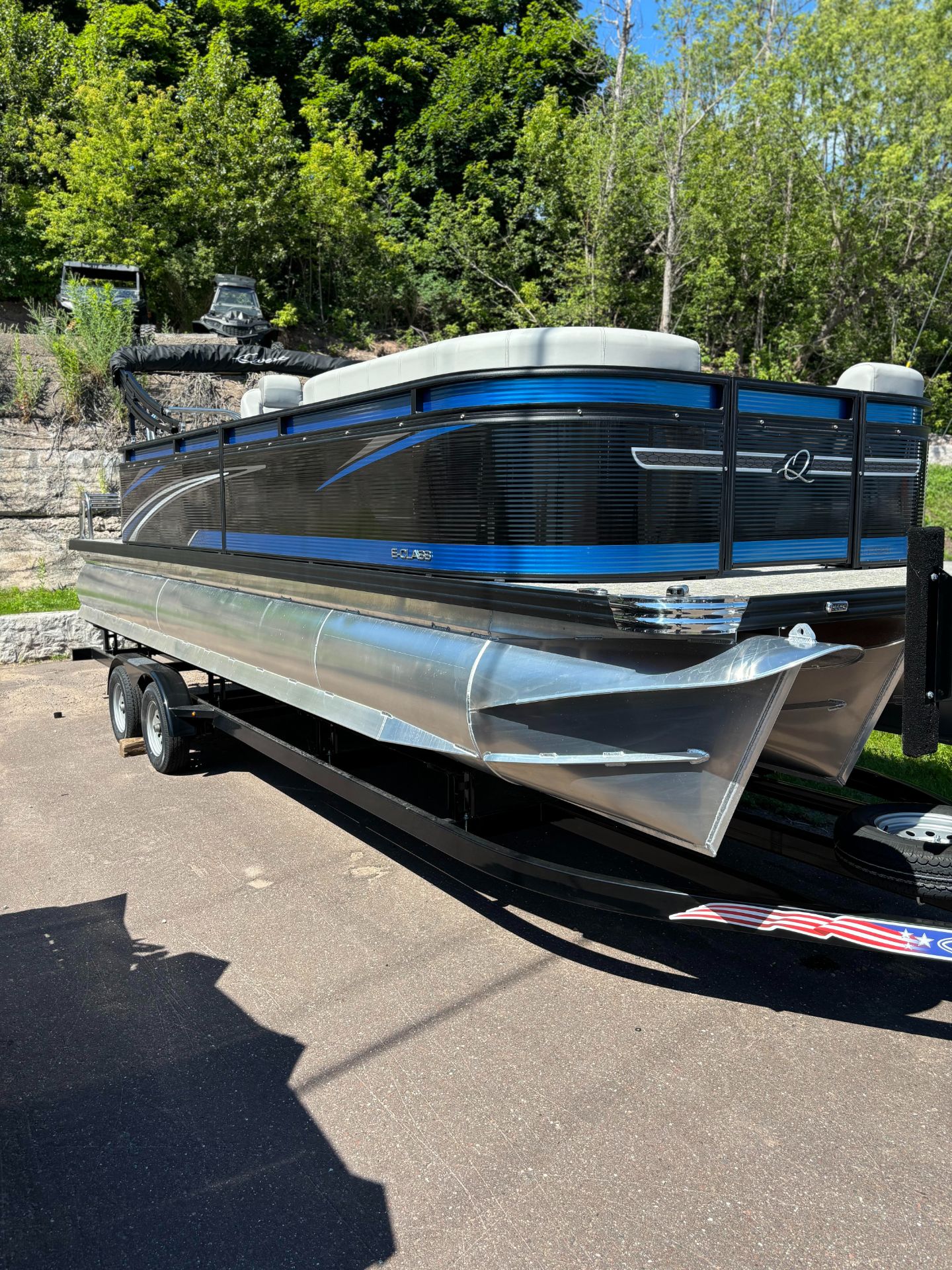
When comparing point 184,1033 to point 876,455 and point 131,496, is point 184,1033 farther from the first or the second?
point 131,496

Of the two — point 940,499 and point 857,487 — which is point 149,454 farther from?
point 940,499

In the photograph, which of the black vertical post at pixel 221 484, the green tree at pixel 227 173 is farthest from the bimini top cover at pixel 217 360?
the green tree at pixel 227 173

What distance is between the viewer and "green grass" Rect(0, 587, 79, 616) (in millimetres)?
12383

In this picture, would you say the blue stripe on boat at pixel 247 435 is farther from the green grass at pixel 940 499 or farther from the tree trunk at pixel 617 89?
the tree trunk at pixel 617 89

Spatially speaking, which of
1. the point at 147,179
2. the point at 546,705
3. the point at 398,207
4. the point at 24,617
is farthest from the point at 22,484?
the point at 398,207

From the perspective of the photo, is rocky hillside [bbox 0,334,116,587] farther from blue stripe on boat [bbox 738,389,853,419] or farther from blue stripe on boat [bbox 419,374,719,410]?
blue stripe on boat [bbox 738,389,853,419]

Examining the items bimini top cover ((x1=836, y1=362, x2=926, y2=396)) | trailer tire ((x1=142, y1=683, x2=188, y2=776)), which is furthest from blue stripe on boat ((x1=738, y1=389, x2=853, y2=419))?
trailer tire ((x1=142, y1=683, x2=188, y2=776))

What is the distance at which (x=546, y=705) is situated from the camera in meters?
3.13

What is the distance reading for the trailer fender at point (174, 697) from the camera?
6148 mm

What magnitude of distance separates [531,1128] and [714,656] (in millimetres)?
1534

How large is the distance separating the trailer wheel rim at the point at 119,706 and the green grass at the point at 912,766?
540 cm

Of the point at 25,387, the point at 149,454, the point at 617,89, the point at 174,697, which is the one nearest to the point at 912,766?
the point at 174,697

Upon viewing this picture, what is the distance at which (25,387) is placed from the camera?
14.2m

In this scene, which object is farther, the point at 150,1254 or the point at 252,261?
the point at 252,261
